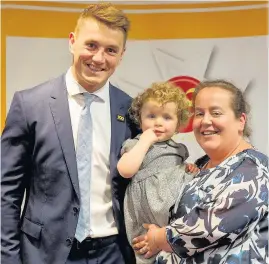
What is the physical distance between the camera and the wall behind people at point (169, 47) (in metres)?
3.23

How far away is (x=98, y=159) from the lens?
6.47 ft

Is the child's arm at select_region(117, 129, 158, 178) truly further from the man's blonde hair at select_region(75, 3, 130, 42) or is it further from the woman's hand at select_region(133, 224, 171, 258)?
the man's blonde hair at select_region(75, 3, 130, 42)

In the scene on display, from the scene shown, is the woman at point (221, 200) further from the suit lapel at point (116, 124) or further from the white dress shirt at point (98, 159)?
the suit lapel at point (116, 124)

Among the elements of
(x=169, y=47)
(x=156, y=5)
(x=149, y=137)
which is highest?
(x=156, y=5)

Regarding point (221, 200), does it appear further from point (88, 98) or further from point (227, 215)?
point (88, 98)

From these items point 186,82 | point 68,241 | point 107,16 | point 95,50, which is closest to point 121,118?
point 95,50

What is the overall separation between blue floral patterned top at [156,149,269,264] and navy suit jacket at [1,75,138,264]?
0.34 meters

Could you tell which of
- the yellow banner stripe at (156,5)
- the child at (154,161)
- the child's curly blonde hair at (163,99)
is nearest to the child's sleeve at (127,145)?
the child at (154,161)

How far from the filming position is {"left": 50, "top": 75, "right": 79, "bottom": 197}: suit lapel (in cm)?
190

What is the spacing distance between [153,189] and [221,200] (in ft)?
1.00

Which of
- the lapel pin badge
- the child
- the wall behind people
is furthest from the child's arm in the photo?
the wall behind people

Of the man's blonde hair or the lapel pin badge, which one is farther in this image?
the lapel pin badge

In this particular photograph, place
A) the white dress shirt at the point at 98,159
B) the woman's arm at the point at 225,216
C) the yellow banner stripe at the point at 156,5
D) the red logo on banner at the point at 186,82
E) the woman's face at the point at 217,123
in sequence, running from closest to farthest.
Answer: the woman's arm at the point at 225,216, the woman's face at the point at 217,123, the white dress shirt at the point at 98,159, the yellow banner stripe at the point at 156,5, the red logo on banner at the point at 186,82

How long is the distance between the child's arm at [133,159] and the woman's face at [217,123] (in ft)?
0.67
